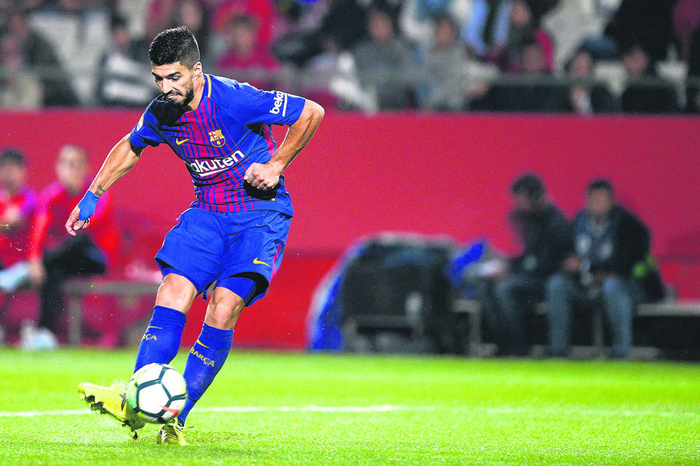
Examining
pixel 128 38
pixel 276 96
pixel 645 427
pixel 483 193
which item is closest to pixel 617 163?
pixel 483 193

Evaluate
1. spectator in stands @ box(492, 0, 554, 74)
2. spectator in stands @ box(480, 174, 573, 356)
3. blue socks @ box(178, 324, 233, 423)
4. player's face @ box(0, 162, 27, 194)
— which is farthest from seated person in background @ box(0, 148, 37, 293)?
blue socks @ box(178, 324, 233, 423)

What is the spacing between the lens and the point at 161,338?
4.40m

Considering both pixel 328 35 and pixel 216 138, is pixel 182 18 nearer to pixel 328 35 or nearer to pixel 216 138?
pixel 328 35

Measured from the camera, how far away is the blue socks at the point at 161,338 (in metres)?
4.36

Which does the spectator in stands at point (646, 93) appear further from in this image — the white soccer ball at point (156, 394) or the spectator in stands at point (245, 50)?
the white soccer ball at point (156, 394)

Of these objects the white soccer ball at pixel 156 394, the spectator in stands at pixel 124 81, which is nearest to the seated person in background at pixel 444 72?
the spectator in stands at pixel 124 81

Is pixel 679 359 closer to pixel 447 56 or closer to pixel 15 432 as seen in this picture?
pixel 447 56

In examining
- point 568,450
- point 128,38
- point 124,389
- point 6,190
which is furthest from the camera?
point 128,38

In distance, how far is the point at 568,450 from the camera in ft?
14.6

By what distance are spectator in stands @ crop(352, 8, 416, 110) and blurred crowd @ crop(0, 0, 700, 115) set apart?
0.01 metres

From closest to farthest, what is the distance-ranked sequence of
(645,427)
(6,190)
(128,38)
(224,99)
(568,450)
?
(568,450)
(224,99)
(645,427)
(6,190)
(128,38)

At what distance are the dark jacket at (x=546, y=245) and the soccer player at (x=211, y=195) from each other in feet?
21.3

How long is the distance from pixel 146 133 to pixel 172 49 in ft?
1.75

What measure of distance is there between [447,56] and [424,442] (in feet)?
26.2
